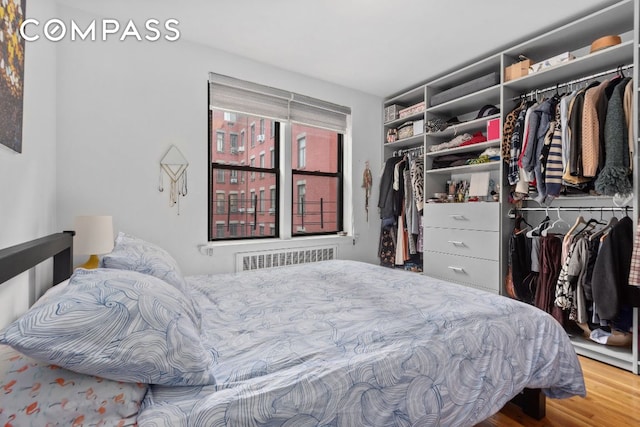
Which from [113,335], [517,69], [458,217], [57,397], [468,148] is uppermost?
[517,69]

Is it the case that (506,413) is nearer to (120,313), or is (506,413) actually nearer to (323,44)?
(120,313)

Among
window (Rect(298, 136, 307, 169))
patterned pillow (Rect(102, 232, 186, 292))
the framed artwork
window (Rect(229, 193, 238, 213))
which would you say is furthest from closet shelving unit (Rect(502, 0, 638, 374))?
the framed artwork

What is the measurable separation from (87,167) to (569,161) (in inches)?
140

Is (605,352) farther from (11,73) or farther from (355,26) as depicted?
(11,73)

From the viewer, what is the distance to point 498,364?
4.18ft

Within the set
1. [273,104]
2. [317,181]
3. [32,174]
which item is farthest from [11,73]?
[317,181]

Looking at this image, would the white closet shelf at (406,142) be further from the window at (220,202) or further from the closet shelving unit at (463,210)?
the window at (220,202)

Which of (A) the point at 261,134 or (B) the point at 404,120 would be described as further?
(B) the point at 404,120

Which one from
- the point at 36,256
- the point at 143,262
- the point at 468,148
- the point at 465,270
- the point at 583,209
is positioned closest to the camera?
the point at 36,256

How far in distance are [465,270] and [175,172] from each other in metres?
2.84

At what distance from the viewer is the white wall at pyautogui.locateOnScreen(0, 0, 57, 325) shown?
1263 millimetres

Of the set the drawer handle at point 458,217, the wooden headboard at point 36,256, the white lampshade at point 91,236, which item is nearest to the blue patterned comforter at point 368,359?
the wooden headboard at point 36,256

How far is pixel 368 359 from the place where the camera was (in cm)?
105

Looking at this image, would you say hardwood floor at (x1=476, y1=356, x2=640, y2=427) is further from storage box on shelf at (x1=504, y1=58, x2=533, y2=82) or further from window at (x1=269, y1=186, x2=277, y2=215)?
window at (x1=269, y1=186, x2=277, y2=215)
